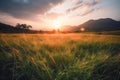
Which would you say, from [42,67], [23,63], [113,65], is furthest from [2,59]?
[113,65]

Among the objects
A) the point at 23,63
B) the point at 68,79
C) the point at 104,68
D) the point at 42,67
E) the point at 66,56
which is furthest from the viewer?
the point at 66,56

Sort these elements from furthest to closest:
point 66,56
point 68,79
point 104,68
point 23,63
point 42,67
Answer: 1. point 66,56
2. point 104,68
3. point 23,63
4. point 42,67
5. point 68,79

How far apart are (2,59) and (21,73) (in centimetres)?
64

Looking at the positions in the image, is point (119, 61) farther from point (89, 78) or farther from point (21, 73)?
point (21, 73)

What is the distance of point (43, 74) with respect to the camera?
1.89 meters

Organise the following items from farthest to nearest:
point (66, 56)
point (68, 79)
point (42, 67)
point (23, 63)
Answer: point (66, 56), point (23, 63), point (42, 67), point (68, 79)

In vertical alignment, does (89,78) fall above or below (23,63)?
below

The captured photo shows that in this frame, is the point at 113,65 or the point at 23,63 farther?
the point at 113,65

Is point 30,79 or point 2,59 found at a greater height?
point 2,59

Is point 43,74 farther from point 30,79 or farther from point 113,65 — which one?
point 113,65

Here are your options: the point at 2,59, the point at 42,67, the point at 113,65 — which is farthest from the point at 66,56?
the point at 2,59

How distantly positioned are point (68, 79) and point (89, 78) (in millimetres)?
307

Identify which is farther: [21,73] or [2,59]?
[2,59]

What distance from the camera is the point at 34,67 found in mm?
2080
